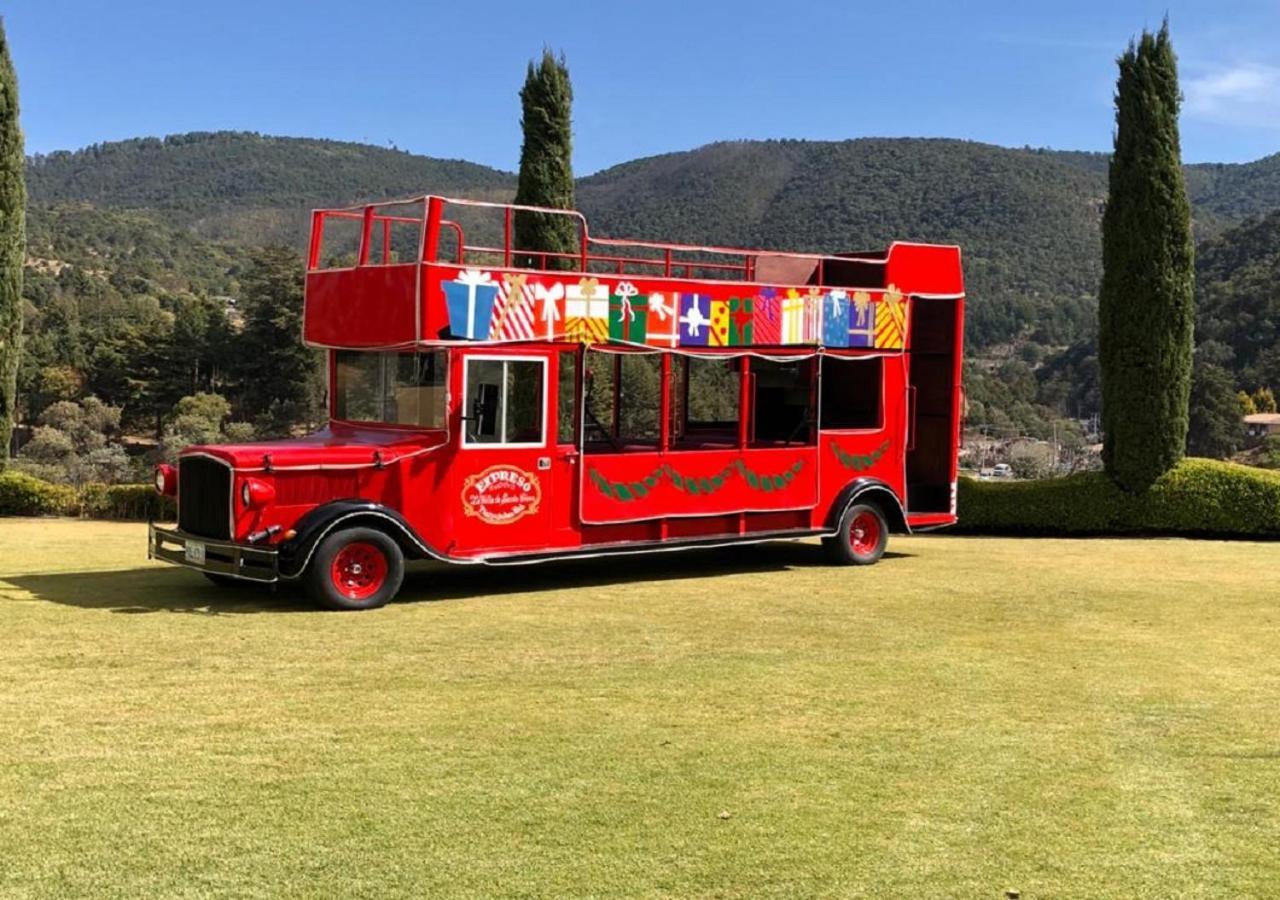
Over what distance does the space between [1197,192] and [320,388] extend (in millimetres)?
91817

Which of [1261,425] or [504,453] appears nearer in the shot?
[504,453]

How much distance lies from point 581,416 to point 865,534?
12.6 feet

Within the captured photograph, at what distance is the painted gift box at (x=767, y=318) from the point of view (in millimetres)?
12398

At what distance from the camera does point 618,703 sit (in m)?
6.97

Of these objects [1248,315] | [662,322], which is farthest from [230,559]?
[1248,315]

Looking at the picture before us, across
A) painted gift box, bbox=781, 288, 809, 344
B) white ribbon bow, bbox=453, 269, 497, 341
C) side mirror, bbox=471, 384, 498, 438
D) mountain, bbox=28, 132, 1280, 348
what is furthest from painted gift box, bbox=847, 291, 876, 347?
mountain, bbox=28, 132, 1280, 348

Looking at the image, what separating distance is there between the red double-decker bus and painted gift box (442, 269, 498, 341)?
0.7 inches

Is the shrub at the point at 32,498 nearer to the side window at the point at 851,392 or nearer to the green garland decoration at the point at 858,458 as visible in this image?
the side window at the point at 851,392

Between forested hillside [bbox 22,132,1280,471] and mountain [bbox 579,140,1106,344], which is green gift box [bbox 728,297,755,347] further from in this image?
mountain [bbox 579,140,1106,344]

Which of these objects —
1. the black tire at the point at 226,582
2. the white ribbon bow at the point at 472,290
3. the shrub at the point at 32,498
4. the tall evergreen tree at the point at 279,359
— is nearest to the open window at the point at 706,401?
the white ribbon bow at the point at 472,290

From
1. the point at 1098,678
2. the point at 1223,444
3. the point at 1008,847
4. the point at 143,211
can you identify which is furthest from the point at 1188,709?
the point at 143,211

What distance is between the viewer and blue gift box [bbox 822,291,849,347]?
12984 millimetres

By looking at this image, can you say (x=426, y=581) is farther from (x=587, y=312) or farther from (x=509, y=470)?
(x=587, y=312)

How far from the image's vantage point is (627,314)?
455 inches
